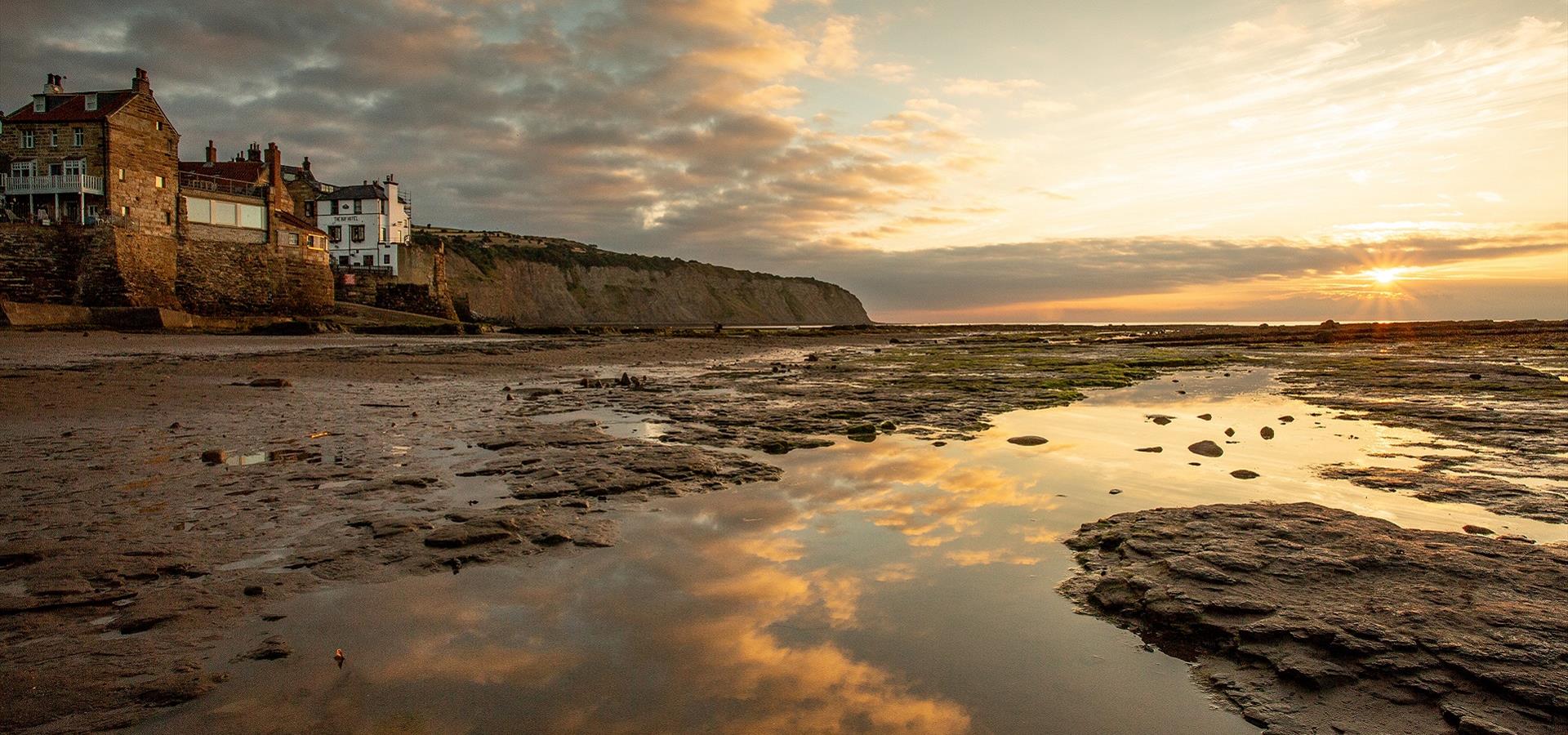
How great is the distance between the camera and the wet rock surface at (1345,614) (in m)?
2.89

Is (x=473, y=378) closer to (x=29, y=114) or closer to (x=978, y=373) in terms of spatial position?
(x=978, y=373)

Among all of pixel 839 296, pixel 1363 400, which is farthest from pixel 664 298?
pixel 1363 400

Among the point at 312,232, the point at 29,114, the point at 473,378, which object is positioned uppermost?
the point at 29,114

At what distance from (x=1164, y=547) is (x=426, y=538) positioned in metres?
5.14

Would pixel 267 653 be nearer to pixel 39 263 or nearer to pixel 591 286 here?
pixel 39 263

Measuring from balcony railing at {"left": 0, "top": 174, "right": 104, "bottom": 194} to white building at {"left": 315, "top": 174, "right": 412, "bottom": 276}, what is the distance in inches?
1125

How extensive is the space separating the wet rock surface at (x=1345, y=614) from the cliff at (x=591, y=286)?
7999 cm

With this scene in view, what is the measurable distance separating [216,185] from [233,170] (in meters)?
10.3

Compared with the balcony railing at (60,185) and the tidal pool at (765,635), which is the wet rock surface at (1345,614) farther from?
the balcony railing at (60,185)

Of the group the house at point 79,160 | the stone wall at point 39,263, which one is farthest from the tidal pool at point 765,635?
the house at point 79,160

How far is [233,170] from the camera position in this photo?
61.4 m

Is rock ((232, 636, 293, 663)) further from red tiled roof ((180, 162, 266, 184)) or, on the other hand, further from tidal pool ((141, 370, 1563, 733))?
red tiled roof ((180, 162, 266, 184))

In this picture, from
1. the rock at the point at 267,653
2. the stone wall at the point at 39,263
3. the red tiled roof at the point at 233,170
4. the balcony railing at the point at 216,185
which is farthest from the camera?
the red tiled roof at the point at 233,170

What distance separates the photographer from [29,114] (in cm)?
4562
